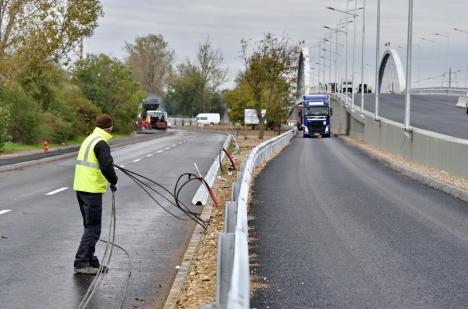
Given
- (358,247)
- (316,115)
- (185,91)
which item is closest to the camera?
(358,247)

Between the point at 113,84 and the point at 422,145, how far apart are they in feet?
136

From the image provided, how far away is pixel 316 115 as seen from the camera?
69.2 metres

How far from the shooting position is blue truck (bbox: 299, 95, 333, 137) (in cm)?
6919

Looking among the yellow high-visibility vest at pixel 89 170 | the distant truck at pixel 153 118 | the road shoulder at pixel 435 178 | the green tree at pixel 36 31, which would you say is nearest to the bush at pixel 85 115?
the green tree at pixel 36 31

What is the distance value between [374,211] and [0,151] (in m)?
23.1

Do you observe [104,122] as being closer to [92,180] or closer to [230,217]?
[92,180]

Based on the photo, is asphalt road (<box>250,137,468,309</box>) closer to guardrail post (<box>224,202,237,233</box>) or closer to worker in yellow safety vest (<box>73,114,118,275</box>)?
guardrail post (<box>224,202,237,233</box>)

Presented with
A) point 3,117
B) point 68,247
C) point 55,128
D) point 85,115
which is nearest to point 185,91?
point 85,115

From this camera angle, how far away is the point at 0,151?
113 ft

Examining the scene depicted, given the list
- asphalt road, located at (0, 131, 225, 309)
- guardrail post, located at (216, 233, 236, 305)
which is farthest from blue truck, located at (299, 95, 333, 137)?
guardrail post, located at (216, 233, 236, 305)

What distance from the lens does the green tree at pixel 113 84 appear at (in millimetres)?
64312

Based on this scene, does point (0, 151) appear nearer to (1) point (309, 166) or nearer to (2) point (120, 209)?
(1) point (309, 166)

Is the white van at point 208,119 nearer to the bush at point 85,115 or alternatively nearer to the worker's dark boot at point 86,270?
the bush at point 85,115

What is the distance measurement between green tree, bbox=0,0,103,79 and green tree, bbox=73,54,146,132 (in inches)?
804
